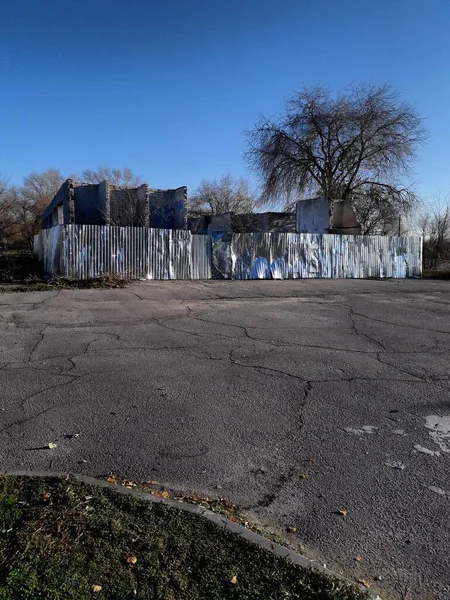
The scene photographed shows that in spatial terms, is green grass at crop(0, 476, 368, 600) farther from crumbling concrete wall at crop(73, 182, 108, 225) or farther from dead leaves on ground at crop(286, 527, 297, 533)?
crumbling concrete wall at crop(73, 182, 108, 225)

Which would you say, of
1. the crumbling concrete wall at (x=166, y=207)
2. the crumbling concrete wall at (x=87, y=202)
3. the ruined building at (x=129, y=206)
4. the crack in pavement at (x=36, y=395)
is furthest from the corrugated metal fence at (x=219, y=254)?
the crack in pavement at (x=36, y=395)

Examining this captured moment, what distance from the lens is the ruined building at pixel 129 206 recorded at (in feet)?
75.8

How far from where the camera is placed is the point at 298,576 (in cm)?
237

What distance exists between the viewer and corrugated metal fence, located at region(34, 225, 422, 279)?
1783cm

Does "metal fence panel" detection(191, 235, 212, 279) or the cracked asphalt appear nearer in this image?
the cracked asphalt

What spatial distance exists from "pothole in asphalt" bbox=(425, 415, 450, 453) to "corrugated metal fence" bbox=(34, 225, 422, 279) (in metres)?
14.9

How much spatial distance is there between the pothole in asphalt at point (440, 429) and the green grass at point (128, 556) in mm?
2303

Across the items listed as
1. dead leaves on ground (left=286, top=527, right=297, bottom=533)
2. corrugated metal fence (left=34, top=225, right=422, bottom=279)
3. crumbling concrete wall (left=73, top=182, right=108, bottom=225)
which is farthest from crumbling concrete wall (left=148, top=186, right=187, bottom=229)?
dead leaves on ground (left=286, top=527, right=297, bottom=533)

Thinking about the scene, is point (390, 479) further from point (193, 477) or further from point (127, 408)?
point (127, 408)

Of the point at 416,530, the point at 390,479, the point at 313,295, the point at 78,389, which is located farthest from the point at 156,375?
the point at 313,295

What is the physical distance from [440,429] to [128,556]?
3.32 m

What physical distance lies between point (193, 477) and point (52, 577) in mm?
1449

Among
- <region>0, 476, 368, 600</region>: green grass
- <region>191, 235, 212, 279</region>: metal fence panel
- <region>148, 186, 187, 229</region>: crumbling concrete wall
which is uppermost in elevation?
<region>148, 186, 187, 229</region>: crumbling concrete wall

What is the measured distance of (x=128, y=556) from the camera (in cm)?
247
